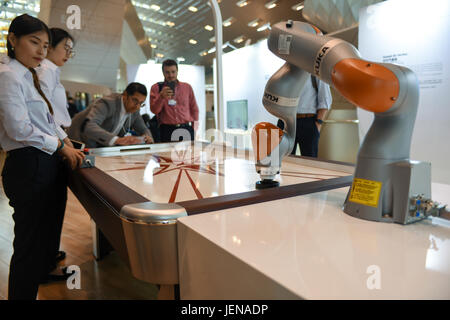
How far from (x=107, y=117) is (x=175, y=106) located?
829 millimetres

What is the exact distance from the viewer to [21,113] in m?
1.21

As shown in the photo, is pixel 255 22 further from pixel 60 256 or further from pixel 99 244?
pixel 60 256

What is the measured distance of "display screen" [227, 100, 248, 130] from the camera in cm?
634

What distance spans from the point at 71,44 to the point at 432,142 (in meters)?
3.19

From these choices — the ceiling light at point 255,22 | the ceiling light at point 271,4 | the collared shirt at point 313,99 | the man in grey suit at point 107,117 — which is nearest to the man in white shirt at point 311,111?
the collared shirt at point 313,99

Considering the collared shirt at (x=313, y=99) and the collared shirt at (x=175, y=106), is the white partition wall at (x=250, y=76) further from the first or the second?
the collared shirt at (x=313, y=99)

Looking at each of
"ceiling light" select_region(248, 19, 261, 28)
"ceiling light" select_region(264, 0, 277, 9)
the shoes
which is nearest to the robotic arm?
the shoes

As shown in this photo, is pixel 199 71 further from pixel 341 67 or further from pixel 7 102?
pixel 341 67

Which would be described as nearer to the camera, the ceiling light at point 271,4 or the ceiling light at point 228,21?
the ceiling light at point 271,4

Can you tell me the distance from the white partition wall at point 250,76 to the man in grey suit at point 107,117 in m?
3.00

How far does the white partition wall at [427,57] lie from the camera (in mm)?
2891

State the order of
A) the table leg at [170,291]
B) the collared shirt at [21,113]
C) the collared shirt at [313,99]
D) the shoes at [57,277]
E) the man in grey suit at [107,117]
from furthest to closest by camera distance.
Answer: the collared shirt at [313,99]
the man in grey suit at [107,117]
the shoes at [57,277]
the collared shirt at [21,113]
the table leg at [170,291]

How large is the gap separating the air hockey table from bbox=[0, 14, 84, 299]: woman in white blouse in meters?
0.15
